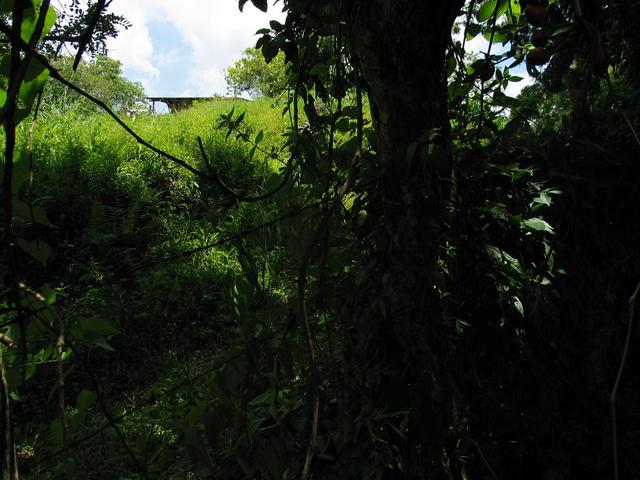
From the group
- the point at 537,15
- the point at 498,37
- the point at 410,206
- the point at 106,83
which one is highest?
the point at 106,83

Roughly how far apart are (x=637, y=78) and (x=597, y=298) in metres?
1.42

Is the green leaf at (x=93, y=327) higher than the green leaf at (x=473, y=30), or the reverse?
the green leaf at (x=473, y=30)

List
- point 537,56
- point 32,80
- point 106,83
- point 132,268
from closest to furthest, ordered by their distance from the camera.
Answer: point 32,80, point 537,56, point 132,268, point 106,83

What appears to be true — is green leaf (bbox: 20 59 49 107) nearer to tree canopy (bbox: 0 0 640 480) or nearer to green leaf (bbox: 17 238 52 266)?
green leaf (bbox: 17 238 52 266)

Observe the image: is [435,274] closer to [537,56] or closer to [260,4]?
[537,56]

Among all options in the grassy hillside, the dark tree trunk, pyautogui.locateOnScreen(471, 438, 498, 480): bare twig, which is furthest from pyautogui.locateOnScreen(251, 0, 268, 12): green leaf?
the grassy hillside

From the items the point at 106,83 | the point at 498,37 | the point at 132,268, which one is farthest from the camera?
the point at 106,83

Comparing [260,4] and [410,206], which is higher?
[260,4]

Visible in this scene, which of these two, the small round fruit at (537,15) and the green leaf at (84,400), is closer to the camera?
the green leaf at (84,400)

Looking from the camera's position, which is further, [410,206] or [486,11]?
[486,11]

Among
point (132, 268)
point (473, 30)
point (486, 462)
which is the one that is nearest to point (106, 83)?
point (132, 268)

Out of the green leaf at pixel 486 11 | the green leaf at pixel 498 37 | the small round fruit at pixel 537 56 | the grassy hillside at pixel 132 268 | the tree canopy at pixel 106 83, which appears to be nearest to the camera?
the small round fruit at pixel 537 56

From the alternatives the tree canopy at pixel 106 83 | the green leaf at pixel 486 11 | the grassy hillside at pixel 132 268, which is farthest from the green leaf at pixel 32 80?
the tree canopy at pixel 106 83

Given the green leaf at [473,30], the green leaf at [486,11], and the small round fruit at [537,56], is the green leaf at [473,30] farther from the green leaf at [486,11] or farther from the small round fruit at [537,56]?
the small round fruit at [537,56]
